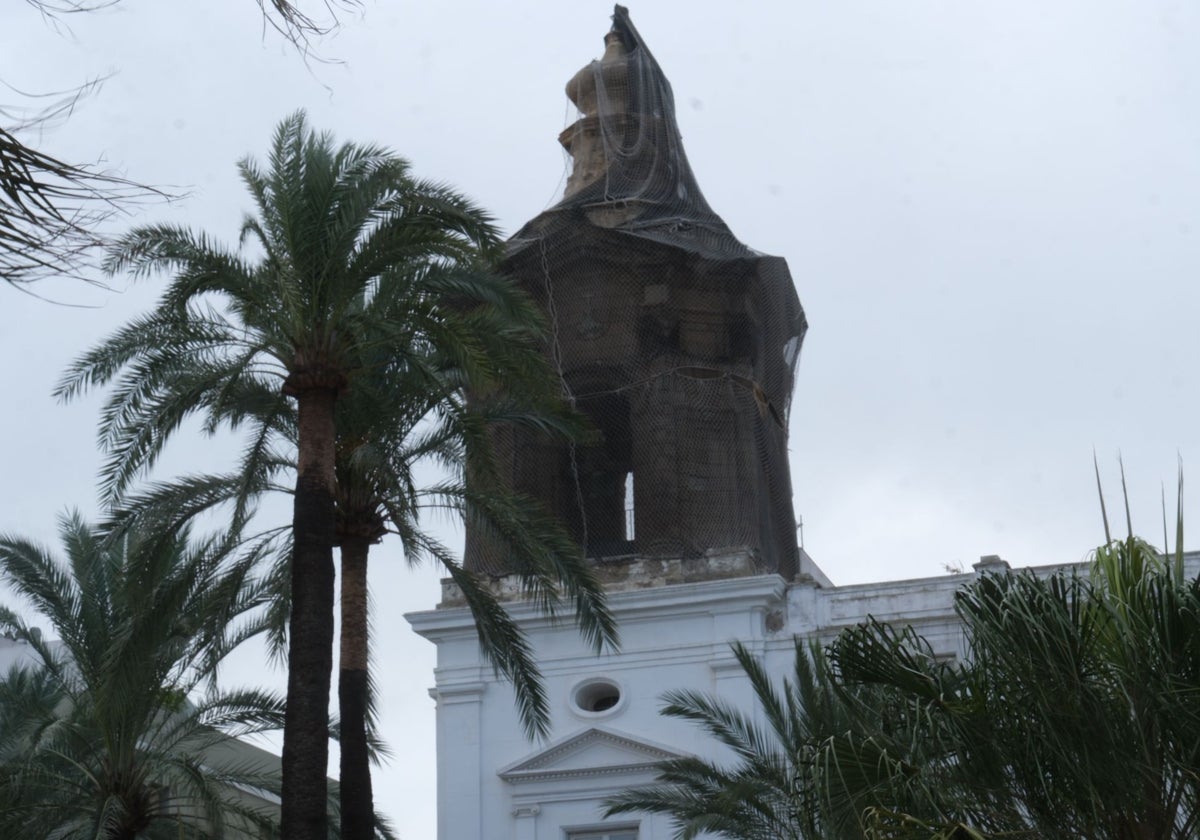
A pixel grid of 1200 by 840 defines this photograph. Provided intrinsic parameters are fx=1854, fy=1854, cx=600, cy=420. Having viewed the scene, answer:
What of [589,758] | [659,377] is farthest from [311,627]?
[659,377]

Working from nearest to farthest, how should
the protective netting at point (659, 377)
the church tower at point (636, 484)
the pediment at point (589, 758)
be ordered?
1. the pediment at point (589, 758)
2. the church tower at point (636, 484)
3. the protective netting at point (659, 377)

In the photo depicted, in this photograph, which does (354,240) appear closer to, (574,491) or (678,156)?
(574,491)

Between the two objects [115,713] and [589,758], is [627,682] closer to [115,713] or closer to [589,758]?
[589,758]

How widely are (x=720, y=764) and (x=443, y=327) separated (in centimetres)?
1233

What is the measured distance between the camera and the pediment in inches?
1159

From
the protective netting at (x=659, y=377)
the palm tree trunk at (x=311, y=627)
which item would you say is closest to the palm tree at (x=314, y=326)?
the palm tree trunk at (x=311, y=627)

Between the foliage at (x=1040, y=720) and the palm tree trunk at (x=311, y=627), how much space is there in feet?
21.0

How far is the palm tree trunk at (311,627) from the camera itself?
1762cm

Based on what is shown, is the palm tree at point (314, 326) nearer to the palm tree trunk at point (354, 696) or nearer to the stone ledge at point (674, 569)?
the palm tree trunk at point (354, 696)

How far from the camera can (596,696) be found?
3097 centimetres

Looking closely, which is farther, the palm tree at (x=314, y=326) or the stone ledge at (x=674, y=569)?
the stone ledge at (x=674, y=569)

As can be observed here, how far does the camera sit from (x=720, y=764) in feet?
94.7

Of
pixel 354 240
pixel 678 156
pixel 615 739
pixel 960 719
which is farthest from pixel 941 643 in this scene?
pixel 960 719

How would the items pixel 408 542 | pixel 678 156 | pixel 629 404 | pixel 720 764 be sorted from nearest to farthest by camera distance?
pixel 408 542, pixel 720 764, pixel 629 404, pixel 678 156
